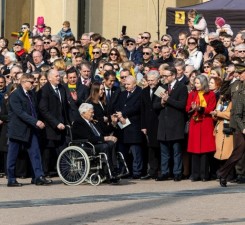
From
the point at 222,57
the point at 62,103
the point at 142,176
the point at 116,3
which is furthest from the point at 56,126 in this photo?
the point at 116,3

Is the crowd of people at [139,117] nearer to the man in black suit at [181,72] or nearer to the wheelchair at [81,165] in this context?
the man in black suit at [181,72]

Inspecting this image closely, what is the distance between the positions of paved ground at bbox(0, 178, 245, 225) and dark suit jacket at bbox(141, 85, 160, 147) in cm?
110

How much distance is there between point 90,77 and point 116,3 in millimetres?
14933

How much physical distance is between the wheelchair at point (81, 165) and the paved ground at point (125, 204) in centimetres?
16

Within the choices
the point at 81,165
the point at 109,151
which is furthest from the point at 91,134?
the point at 81,165

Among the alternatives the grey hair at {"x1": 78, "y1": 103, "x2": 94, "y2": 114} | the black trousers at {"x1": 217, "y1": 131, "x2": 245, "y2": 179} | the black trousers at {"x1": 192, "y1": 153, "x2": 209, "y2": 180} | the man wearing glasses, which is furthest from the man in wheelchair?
the man wearing glasses

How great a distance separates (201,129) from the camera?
2027cm

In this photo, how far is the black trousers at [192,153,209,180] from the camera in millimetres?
20156

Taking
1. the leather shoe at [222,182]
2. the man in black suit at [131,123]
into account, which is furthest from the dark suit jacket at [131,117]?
the leather shoe at [222,182]

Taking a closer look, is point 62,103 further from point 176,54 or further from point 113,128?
point 176,54

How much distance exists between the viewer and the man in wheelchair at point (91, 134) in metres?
19.7

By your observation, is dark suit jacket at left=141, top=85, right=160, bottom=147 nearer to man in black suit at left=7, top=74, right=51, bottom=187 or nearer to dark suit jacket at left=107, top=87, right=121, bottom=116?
dark suit jacket at left=107, top=87, right=121, bottom=116

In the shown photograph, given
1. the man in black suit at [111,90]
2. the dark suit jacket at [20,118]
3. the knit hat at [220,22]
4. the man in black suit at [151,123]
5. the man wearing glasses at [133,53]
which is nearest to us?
the dark suit jacket at [20,118]

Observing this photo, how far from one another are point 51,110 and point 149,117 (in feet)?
5.60
